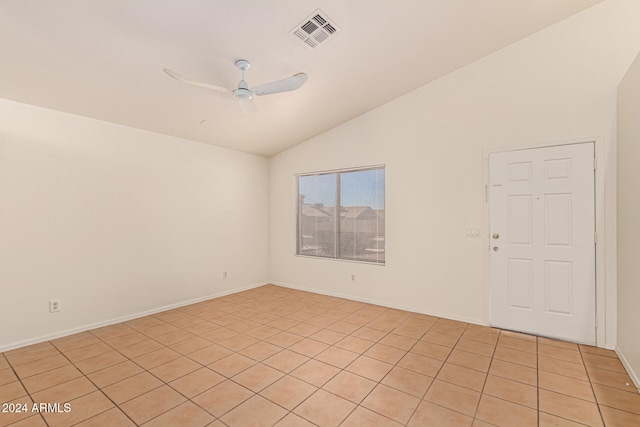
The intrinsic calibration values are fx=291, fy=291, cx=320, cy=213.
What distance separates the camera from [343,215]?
4.96 m

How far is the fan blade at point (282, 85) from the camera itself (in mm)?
2426

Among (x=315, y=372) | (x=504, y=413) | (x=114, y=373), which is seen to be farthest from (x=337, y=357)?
(x=114, y=373)

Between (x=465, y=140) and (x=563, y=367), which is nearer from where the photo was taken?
(x=563, y=367)

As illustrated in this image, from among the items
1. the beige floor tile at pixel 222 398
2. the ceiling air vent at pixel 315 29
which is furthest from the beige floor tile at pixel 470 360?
the ceiling air vent at pixel 315 29

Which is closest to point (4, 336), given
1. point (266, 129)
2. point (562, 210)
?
point (266, 129)

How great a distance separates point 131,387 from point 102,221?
215 centimetres

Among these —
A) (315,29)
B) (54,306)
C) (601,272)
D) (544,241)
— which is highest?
(315,29)

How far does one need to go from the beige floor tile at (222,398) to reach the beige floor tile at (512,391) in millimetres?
1852

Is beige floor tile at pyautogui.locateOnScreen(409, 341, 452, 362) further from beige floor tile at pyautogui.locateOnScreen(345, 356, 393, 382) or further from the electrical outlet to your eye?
the electrical outlet

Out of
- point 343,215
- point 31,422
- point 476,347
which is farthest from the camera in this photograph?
point 343,215

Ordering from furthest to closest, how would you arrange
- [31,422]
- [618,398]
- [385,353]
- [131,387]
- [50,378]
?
[385,353]
[50,378]
[131,387]
[618,398]
[31,422]

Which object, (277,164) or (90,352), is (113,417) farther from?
(277,164)

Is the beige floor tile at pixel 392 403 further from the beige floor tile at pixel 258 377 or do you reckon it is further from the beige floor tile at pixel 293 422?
the beige floor tile at pixel 258 377

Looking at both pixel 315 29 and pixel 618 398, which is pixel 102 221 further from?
pixel 618 398
